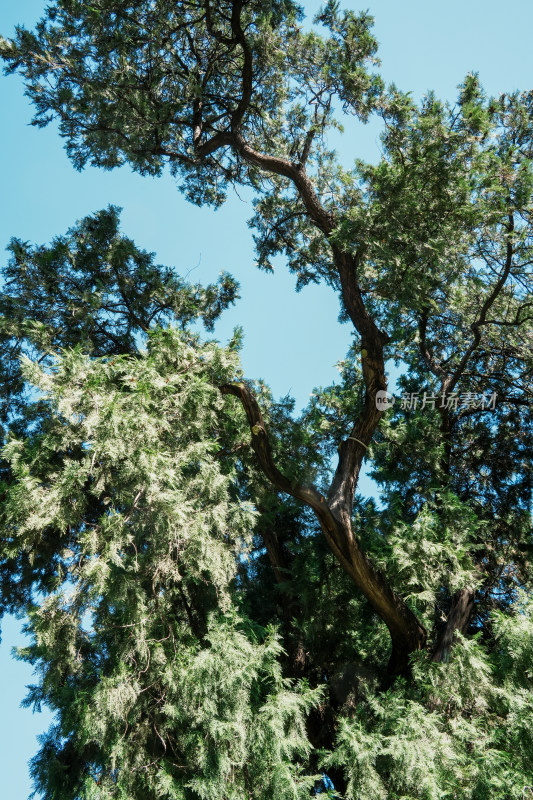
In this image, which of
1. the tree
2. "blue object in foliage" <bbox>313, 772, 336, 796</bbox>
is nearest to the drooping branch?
the tree

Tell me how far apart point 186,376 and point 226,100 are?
5359mm

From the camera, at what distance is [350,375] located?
9.92 meters

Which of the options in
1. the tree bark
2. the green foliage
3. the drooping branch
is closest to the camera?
the green foliage

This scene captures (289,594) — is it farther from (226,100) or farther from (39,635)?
(226,100)

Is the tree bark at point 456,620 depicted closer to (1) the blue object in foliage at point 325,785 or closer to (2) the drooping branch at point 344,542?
(2) the drooping branch at point 344,542

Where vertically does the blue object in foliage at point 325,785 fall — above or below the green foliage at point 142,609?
below

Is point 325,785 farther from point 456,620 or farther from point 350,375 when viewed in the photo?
point 350,375

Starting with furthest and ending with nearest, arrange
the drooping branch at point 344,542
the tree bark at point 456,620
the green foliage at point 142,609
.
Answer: the tree bark at point 456,620 < the drooping branch at point 344,542 < the green foliage at point 142,609

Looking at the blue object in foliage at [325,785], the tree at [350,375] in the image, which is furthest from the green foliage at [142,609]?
the blue object in foliage at [325,785]

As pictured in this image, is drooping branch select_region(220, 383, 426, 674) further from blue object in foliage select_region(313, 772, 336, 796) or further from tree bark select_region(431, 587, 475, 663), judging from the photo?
blue object in foliage select_region(313, 772, 336, 796)

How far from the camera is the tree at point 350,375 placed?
6344 mm

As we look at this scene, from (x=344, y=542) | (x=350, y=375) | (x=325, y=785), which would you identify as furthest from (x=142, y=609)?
(x=350, y=375)

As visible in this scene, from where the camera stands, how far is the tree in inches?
250

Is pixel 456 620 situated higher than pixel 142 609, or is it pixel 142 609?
pixel 456 620
